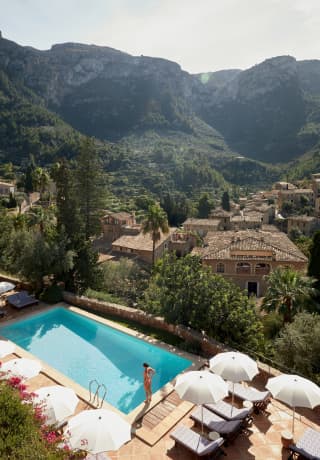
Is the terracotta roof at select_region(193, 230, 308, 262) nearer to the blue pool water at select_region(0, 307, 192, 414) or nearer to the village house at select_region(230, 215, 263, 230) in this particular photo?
the blue pool water at select_region(0, 307, 192, 414)

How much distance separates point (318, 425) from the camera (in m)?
9.20

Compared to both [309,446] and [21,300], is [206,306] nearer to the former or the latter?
[309,446]

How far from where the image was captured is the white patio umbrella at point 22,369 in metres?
9.15

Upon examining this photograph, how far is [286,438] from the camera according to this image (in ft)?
26.3

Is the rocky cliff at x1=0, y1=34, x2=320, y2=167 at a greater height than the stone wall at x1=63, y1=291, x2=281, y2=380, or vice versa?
the rocky cliff at x1=0, y1=34, x2=320, y2=167

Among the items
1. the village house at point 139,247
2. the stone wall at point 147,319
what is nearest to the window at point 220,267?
the stone wall at point 147,319

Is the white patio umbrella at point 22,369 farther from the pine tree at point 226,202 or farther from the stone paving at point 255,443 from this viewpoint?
the pine tree at point 226,202

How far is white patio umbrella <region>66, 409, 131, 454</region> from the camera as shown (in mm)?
6328

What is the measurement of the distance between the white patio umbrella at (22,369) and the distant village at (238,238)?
18080mm

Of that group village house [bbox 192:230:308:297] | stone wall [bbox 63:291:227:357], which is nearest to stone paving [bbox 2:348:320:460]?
stone wall [bbox 63:291:227:357]

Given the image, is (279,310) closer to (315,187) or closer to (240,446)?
(240,446)

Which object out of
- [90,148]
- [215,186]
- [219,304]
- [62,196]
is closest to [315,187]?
[215,186]

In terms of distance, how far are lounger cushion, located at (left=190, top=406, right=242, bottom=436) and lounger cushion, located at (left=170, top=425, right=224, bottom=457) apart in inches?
15.4

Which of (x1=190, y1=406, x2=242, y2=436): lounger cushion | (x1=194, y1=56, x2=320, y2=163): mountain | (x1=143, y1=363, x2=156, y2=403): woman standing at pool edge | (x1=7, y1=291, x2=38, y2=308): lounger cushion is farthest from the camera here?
(x1=194, y1=56, x2=320, y2=163): mountain
